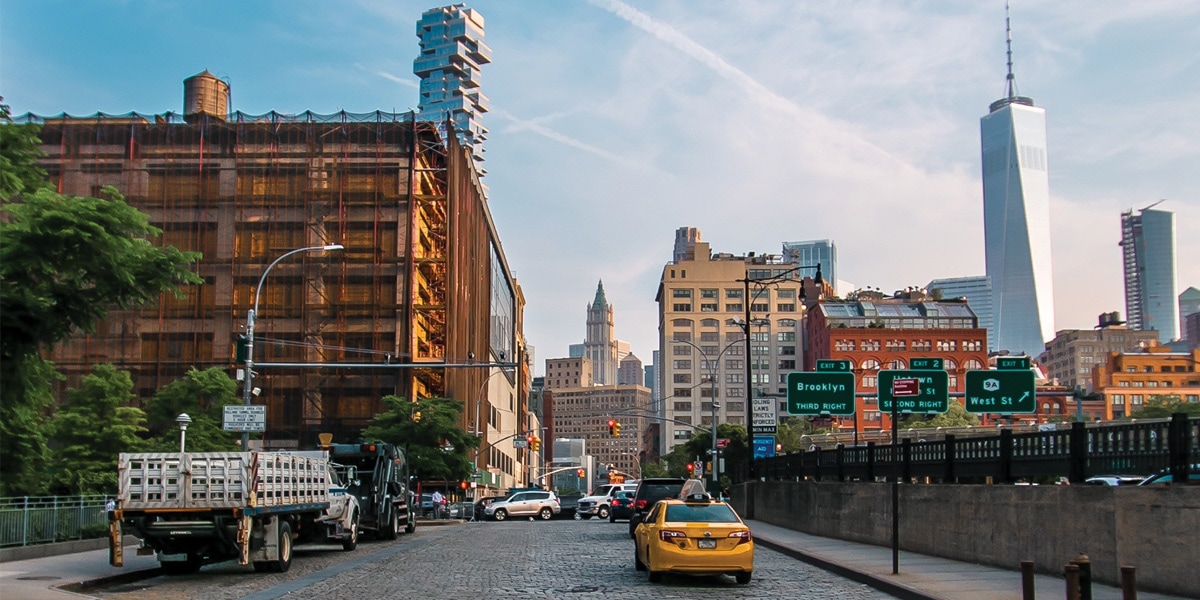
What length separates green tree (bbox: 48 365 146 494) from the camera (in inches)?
1705

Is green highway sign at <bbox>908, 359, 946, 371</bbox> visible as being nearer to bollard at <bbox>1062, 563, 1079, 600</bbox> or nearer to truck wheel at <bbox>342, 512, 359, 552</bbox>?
truck wheel at <bbox>342, 512, 359, 552</bbox>

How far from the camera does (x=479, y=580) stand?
19469 millimetres

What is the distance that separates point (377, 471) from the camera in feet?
103

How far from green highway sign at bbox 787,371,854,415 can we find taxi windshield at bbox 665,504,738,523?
70.8 ft

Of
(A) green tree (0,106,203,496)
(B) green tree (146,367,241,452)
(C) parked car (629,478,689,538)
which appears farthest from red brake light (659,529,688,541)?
(B) green tree (146,367,241,452)

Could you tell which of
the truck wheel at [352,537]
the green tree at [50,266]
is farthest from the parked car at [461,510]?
the green tree at [50,266]

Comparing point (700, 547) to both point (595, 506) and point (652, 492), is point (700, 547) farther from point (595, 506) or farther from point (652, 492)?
point (595, 506)

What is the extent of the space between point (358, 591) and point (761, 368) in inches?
6002

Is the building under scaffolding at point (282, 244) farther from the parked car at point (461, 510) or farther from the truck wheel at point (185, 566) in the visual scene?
the truck wheel at point (185, 566)

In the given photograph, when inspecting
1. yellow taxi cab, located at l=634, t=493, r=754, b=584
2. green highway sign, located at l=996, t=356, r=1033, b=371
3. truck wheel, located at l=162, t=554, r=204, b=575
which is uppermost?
green highway sign, located at l=996, t=356, r=1033, b=371

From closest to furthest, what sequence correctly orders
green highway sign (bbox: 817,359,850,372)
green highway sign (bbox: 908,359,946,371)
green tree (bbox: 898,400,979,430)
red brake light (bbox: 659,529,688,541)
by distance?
red brake light (bbox: 659,529,688,541) < green highway sign (bbox: 908,359,946,371) < green highway sign (bbox: 817,359,850,372) < green tree (bbox: 898,400,979,430)

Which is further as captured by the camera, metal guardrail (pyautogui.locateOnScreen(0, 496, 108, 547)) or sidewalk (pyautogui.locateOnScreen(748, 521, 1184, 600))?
metal guardrail (pyautogui.locateOnScreen(0, 496, 108, 547))

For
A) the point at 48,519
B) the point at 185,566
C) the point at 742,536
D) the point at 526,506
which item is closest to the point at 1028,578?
the point at 742,536

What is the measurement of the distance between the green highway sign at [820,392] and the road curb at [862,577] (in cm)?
1339
